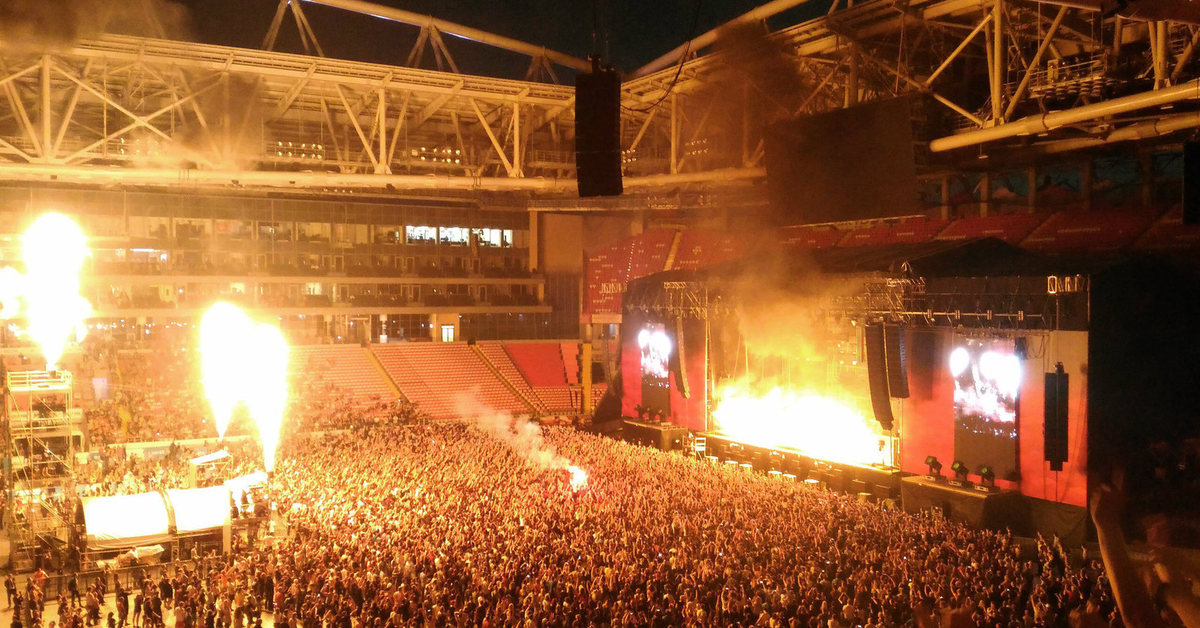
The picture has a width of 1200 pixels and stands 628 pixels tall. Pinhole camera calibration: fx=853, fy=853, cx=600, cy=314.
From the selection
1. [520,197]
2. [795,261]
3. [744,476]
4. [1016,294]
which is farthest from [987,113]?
[520,197]

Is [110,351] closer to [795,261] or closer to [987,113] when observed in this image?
[795,261]

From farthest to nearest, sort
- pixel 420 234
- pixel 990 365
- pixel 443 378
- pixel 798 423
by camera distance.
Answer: pixel 420 234 < pixel 443 378 < pixel 798 423 < pixel 990 365

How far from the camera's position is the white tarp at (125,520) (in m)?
13.0

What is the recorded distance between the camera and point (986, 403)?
16094 millimetres

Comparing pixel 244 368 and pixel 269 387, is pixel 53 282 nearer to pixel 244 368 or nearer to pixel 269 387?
pixel 244 368

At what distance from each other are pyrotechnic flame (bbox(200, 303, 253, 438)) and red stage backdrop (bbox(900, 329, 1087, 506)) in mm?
16943

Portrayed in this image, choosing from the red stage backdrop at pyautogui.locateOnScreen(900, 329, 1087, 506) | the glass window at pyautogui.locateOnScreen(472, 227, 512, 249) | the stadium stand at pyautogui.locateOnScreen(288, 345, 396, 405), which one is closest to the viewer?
the red stage backdrop at pyautogui.locateOnScreen(900, 329, 1087, 506)

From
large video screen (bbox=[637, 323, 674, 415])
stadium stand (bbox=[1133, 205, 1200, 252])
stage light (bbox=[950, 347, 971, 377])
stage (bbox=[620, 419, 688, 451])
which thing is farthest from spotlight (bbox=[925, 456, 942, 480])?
large video screen (bbox=[637, 323, 674, 415])

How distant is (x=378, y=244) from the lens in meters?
34.3

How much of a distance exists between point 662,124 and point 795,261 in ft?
19.6

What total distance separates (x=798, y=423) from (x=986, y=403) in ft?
18.6

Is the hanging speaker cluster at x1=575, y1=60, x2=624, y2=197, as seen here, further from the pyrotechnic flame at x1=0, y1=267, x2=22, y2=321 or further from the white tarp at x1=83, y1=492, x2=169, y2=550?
the pyrotechnic flame at x1=0, y1=267, x2=22, y2=321

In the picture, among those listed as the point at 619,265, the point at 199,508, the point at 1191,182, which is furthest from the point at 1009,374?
the point at 619,265

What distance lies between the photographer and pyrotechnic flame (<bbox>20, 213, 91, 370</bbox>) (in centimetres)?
2256
